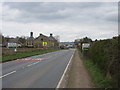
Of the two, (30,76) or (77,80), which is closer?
(77,80)

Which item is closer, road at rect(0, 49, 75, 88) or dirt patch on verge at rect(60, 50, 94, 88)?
dirt patch on verge at rect(60, 50, 94, 88)

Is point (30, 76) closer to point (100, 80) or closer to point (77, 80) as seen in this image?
point (77, 80)

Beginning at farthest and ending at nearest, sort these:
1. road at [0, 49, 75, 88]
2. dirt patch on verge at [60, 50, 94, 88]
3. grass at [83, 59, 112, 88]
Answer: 1. road at [0, 49, 75, 88]
2. dirt patch on verge at [60, 50, 94, 88]
3. grass at [83, 59, 112, 88]

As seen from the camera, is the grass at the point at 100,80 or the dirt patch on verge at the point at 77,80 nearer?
the grass at the point at 100,80

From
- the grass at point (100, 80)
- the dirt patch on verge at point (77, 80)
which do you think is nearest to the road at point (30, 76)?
the dirt patch on verge at point (77, 80)

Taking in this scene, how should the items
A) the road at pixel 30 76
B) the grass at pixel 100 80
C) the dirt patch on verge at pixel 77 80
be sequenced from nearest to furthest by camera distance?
the grass at pixel 100 80
the dirt patch on verge at pixel 77 80
the road at pixel 30 76

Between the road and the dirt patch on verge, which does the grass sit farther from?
the road

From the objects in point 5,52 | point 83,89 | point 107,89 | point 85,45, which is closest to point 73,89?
point 83,89

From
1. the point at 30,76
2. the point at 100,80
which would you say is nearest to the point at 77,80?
the point at 100,80

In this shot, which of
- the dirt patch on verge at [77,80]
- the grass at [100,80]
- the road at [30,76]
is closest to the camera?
the grass at [100,80]

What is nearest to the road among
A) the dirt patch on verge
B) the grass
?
the dirt patch on verge

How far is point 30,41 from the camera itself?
472ft

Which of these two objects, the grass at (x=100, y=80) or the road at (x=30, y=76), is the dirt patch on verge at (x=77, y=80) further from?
the road at (x=30, y=76)

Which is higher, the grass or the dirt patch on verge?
the grass
